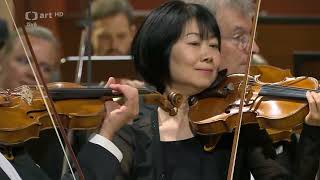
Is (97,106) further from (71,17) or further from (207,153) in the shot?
(71,17)

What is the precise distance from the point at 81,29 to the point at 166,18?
3.52 feet

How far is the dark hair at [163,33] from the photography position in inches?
60.7

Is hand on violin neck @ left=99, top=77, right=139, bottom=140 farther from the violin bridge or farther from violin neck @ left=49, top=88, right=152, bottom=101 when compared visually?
the violin bridge

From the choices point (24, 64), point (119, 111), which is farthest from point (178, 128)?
point (24, 64)

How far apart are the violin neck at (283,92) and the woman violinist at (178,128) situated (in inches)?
2.8

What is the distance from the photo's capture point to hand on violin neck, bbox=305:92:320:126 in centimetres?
139

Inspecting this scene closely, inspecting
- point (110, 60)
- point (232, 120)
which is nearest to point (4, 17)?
point (110, 60)

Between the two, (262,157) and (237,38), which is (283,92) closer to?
(262,157)

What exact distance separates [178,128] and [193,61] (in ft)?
Result: 0.40

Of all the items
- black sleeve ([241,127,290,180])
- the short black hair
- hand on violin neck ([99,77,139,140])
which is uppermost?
the short black hair

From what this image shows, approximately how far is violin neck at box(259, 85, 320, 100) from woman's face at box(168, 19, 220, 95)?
0.31ft

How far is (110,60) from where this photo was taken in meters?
2.04

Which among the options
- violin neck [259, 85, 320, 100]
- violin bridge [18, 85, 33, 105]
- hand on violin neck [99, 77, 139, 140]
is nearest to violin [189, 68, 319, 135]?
violin neck [259, 85, 320, 100]

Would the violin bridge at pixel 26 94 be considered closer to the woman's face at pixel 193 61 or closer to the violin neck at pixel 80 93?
the violin neck at pixel 80 93
